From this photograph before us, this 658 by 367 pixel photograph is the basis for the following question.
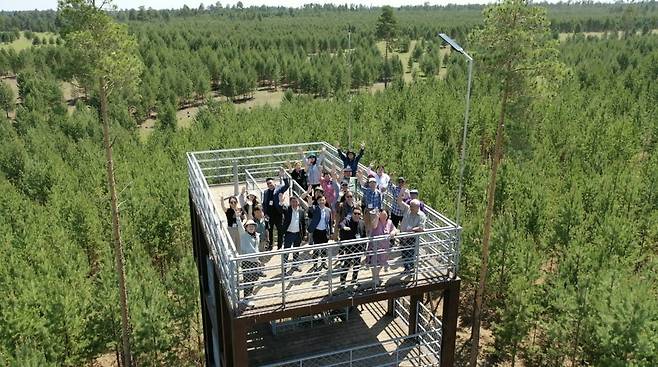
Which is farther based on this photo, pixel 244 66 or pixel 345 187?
pixel 244 66

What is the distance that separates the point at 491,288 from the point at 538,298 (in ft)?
8.62

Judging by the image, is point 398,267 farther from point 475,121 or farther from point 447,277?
point 475,121

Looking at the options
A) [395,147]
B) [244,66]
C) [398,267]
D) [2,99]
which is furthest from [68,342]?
[244,66]

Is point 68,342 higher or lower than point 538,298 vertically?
lower

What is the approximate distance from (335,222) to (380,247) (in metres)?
2.27

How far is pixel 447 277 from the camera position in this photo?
11781 millimetres

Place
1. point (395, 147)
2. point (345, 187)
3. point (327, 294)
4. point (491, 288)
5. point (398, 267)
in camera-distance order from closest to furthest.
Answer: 1. point (327, 294)
2. point (398, 267)
3. point (345, 187)
4. point (491, 288)
5. point (395, 147)

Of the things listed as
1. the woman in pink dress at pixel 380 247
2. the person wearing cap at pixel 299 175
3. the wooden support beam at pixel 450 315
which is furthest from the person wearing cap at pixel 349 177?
the wooden support beam at pixel 450 315

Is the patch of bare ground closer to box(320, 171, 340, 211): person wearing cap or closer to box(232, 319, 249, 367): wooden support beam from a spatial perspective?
box(320, 171, 340, 211): person wearing cap

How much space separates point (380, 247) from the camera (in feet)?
38.7

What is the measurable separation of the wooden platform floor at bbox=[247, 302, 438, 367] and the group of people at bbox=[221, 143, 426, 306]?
2.67 metres

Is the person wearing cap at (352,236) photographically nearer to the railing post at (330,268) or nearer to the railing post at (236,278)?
the railing post at (330,268)

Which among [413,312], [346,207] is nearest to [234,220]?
[346,207]

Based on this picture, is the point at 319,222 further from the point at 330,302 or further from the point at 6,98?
the point at 6,98
